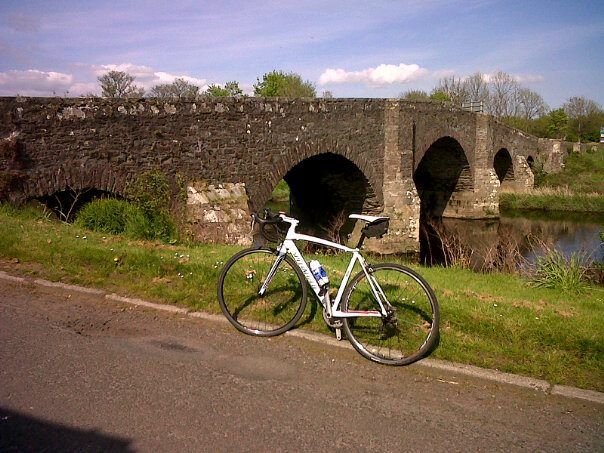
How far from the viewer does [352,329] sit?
13.4ft

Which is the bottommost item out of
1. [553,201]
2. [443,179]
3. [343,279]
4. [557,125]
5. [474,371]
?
[553,201]

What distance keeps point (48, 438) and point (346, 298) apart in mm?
2134

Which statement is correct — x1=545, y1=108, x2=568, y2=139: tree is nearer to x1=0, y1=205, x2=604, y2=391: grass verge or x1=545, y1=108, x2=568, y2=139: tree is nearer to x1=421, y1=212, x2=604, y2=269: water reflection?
x1=421, y1=212, x2=604, y2=269: water reflection

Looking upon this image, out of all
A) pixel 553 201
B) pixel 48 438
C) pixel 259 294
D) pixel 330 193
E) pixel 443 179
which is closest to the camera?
pixel 48 438

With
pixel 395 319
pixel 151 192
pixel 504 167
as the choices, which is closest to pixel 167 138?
pixel 151 192

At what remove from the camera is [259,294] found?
15.0 feet

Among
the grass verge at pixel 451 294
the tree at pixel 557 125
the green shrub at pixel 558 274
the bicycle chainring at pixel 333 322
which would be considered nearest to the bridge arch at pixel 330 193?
the green shrub at pixel 558 274

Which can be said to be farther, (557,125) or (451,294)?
(557,125)

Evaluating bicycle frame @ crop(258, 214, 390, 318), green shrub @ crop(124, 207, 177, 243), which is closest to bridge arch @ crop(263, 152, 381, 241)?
green shrub @ crop(124, 207, 177, 243)

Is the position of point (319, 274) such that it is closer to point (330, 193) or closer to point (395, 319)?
point (395, 319)

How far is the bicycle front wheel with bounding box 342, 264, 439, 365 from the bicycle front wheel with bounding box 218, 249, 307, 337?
0.46 metres

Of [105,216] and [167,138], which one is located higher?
[167,138]

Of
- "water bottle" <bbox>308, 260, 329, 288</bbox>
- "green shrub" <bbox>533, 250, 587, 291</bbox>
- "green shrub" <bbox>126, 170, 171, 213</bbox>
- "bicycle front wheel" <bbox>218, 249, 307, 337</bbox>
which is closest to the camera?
"water bottle" <bbox>308, 260, 329, 288</bbox>

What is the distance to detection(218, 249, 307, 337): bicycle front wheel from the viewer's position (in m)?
4.35
